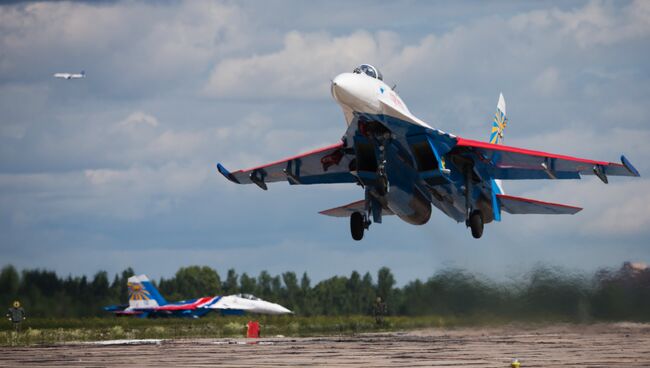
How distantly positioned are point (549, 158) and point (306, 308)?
26.2m

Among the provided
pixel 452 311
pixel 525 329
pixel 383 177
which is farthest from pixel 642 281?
pixel 383 177

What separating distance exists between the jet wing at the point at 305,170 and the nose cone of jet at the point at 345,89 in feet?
19.3

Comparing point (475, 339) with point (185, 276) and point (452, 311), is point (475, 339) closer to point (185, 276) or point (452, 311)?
point (452, 311)

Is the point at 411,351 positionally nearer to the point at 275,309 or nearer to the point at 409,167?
the point at 409,167

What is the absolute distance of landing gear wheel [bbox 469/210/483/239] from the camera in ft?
108

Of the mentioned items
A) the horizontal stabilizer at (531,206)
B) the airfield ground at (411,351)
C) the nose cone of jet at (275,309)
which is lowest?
the airfield ground at (411,351)

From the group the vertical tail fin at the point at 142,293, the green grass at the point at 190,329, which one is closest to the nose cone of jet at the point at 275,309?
the green grass at the point at 190,329

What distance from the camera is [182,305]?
60094 mm

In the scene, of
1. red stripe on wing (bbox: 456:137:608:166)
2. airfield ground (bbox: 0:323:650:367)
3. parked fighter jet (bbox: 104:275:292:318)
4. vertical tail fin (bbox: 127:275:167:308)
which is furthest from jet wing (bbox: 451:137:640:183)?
vertical tail fin (bbox: 127:275:167:308)

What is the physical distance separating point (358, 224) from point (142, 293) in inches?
1198

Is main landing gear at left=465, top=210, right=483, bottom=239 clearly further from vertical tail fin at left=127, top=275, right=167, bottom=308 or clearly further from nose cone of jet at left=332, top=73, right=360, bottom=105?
vertical tail fin at left=127, top=275, right=167, bottom=308

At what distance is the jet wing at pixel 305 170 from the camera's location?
112ft

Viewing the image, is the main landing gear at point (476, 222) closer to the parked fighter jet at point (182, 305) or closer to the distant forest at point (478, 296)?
the distant forest at point (478, 296)

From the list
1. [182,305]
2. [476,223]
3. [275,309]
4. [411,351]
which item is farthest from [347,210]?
[182,305]
